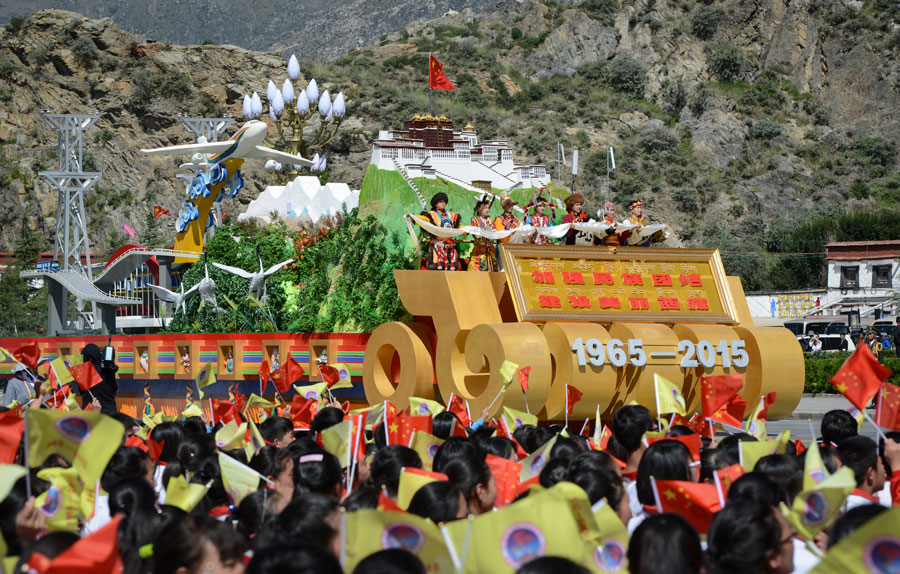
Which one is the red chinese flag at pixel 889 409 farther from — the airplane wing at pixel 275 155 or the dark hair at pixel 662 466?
the airplane wing at pixel 275 155

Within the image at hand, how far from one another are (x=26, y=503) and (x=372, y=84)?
87.3 meters

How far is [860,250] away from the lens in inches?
2088

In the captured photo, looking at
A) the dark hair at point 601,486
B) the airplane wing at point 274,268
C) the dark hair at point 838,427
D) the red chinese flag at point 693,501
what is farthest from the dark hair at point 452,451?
the airplane wing at point 274,268

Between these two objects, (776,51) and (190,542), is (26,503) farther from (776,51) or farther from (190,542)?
(776,51)

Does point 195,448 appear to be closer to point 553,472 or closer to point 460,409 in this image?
point 553,472

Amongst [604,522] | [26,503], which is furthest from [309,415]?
[604,522]

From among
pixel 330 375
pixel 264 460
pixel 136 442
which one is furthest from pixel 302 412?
pixel 264 460

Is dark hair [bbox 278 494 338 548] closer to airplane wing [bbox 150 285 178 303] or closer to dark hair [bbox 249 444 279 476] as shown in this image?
dark hair [bbox 249 444 279 476]

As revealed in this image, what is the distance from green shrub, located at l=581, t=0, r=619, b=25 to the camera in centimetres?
10312

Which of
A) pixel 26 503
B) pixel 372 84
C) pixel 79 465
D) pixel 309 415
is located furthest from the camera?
pixel 372 84

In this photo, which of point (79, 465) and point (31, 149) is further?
point (31, 149)

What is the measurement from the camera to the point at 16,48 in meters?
85.7

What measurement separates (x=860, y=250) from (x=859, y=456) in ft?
158

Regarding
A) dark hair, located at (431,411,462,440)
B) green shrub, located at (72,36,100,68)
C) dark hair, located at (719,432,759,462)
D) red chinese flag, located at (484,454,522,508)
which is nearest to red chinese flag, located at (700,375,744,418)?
dark hair, located at (719,432,759,462)
